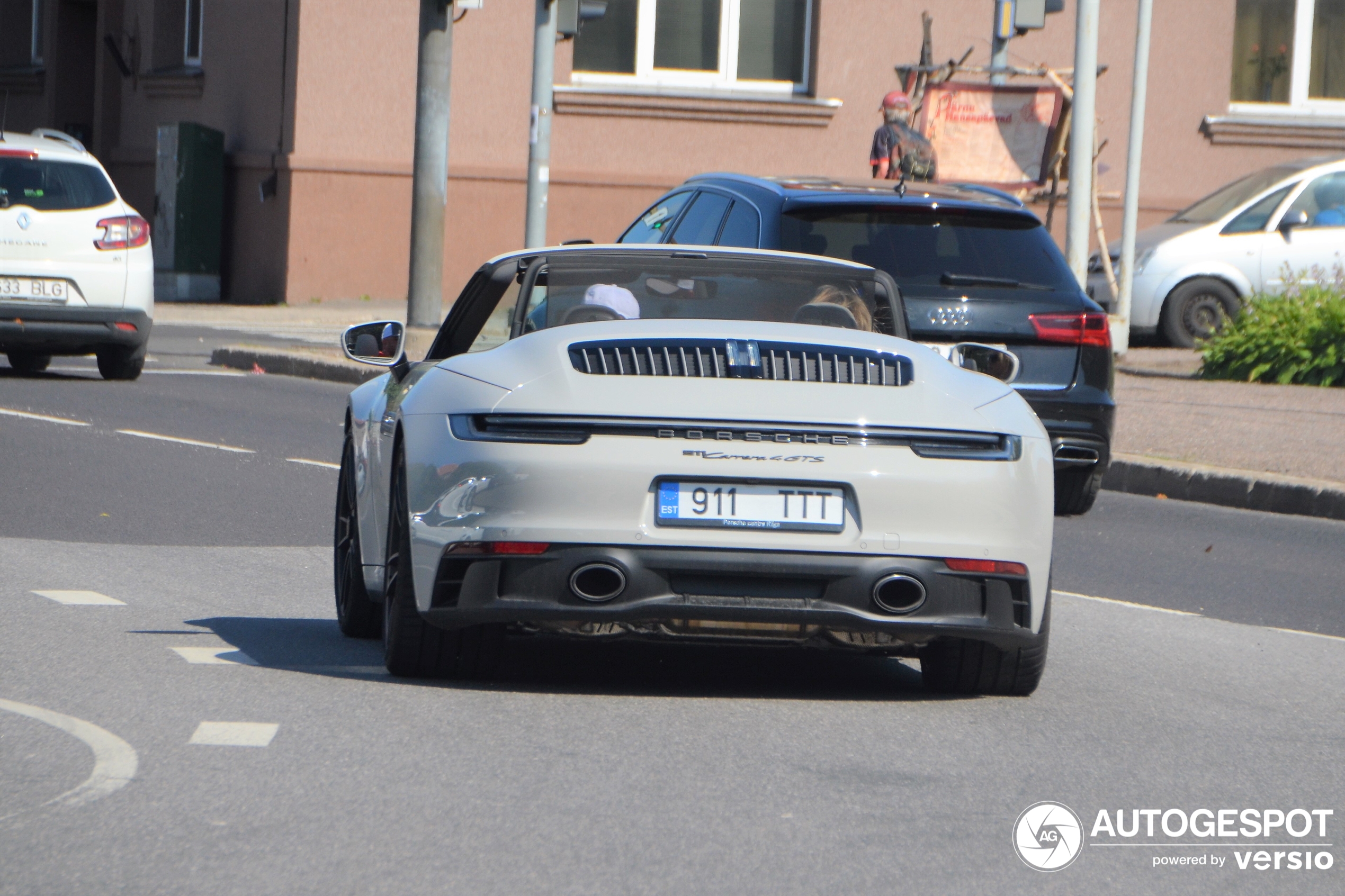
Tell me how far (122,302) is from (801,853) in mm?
12046

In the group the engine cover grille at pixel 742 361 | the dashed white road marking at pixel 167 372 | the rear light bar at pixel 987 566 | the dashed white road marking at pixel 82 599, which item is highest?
the engine cover grille at pixel 742 361

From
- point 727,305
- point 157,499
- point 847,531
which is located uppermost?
point 727,305

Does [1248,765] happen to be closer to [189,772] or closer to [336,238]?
[189,772]

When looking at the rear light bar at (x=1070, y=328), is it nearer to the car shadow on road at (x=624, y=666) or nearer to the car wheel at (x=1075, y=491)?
the car wheel at (x=1075, y=491)

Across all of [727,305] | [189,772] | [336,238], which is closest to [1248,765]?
[727,305]

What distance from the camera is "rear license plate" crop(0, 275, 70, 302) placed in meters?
15.0

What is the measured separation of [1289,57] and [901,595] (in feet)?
A: 77.9

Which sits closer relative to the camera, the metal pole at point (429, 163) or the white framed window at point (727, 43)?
the metal pole at point (429, 163)

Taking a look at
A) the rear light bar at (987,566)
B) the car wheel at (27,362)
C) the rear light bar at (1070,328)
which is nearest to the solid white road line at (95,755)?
the rear light bar at (987,566)

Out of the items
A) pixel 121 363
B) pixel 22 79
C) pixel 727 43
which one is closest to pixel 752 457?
pixel 121 363

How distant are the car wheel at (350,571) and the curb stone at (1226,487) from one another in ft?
18.8

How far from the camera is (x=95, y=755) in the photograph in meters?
4.84

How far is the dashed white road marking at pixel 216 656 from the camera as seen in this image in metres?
6.04

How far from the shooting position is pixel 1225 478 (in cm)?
1158
